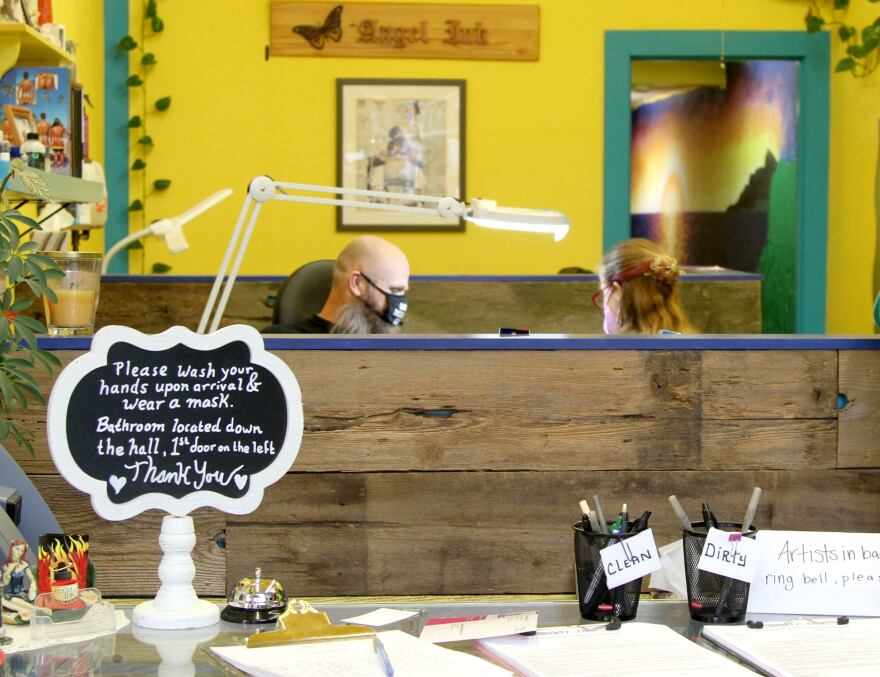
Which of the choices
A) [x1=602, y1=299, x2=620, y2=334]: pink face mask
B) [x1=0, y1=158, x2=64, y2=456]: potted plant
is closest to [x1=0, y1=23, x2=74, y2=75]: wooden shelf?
[x1=0, y1=158, x2=64, y2=456]: potted plant

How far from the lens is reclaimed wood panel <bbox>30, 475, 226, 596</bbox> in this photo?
1889mm

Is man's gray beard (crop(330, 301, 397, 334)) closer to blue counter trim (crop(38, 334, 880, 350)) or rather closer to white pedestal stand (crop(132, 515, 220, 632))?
blue counter trim (crop(38, 334, 880, 350))

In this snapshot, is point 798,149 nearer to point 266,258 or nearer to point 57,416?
point 266,258

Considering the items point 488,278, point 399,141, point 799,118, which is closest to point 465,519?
point 488,278

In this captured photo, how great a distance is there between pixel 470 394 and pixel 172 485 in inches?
28.2

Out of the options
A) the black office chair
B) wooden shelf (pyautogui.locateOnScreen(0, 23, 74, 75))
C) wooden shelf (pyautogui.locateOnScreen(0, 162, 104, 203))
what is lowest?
the black office chair

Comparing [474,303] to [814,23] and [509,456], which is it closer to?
[509,456]

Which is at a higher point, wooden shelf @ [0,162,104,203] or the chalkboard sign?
wooden shelf @ [0,162,104,203]

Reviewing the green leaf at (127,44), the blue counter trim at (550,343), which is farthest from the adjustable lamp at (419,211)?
the green leaf at (127,44)

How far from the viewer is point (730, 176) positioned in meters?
7.62

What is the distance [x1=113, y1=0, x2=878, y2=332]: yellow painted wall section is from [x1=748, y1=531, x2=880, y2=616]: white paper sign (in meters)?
4.35

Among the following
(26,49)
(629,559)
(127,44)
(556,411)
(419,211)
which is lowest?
(629,559)

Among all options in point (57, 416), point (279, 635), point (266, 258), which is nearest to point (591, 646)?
point (279, 635)

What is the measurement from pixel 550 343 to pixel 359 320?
1.80 metres
